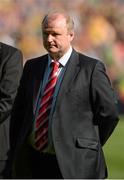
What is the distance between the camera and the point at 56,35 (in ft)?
14.3

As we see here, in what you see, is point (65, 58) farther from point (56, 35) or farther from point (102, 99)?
point (102, 99)

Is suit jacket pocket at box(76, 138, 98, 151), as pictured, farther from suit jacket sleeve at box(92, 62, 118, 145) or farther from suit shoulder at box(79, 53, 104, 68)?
suit shoulder at box(79, 53, 104, 68)

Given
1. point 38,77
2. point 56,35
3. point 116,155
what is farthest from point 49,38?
point 116,155

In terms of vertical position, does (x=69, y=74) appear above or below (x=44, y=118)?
above

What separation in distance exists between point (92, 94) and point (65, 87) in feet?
0.55

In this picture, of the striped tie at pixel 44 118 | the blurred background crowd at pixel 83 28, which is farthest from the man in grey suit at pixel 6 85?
the blurred background crowd at pixel 83 28

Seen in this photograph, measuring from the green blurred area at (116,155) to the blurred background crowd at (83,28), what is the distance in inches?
110

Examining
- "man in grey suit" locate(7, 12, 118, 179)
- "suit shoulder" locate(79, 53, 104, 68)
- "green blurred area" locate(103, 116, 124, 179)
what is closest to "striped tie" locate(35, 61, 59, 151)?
"man in grey suit" locate(7, 12, 118, 179)

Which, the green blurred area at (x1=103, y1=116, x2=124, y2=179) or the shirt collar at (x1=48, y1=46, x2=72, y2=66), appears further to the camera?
the green blurred area at (x1=103, y1=116, x2=124, y2=179)

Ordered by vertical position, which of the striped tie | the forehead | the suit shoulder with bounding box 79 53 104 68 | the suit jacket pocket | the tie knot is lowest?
the suit jacket pocket

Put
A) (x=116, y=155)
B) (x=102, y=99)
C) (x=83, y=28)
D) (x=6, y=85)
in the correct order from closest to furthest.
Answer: (x=102, y=99) < (x=6, y=85) < (x=116, y=155) < (x=83, y=28)

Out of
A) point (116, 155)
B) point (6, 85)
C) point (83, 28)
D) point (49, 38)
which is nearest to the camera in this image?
point (49, 38)

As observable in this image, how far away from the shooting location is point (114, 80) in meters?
17.3

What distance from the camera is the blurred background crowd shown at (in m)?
16.6
